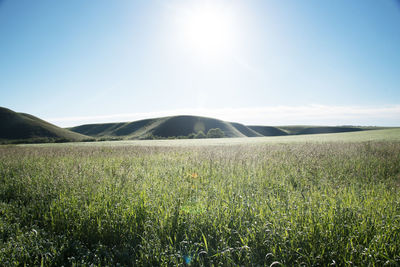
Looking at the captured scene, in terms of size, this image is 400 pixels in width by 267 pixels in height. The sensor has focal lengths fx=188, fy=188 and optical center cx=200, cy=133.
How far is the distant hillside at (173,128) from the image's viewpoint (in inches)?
5153

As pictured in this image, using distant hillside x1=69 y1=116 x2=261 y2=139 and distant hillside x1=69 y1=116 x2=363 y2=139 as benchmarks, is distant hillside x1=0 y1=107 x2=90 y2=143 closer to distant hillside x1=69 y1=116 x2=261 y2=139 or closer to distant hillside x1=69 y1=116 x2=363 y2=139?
distant hillside x1=69 y1=116 x2=363 y2=139

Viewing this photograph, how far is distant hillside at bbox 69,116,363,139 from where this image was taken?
429 feet

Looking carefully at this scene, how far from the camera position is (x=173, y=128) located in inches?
5290

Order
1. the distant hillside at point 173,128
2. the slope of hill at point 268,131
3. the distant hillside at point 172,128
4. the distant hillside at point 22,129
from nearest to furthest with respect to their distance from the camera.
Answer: the distant hillside at point 22,129 → the distant hillside at point 172,128 → the distant hillside at point 173,128 → the slope of hill at point 268,131

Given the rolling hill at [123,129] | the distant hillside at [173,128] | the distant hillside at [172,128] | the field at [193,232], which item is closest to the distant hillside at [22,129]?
the rolling hill at [123,129]

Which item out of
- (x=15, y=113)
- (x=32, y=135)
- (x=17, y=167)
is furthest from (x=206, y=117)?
(x=17, y=167)

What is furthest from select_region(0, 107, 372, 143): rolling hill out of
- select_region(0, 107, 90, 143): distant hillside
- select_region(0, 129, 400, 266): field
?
select_region(0, 129, 400, 266): field

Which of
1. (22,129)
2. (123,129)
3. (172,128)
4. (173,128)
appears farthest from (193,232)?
(123,129)

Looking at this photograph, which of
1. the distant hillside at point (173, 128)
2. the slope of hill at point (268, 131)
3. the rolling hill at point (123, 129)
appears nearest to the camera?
the rolling hill at point (123, 129)

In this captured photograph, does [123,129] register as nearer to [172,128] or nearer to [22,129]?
[172,128]

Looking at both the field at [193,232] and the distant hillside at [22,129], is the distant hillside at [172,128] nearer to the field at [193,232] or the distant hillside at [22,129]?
the distant hillside at [22,129]

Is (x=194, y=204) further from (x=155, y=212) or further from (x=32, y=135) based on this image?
(x=32, y=135)

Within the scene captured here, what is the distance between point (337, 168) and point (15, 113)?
171 meters

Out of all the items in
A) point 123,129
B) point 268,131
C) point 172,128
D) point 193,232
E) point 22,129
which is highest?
point 172,128
